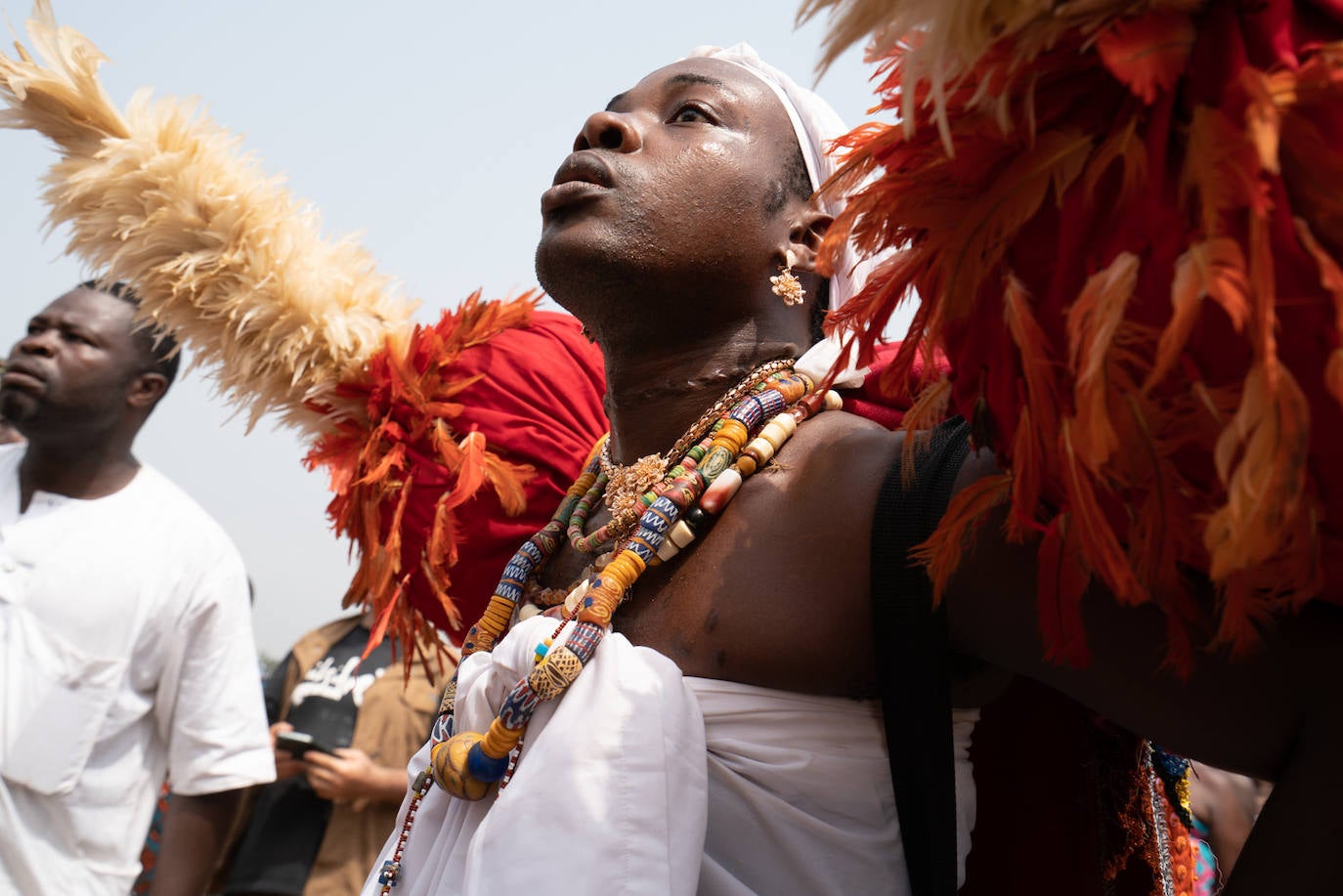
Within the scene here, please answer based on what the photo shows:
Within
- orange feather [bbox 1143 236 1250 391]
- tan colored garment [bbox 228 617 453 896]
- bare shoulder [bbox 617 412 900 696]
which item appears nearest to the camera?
orange feather [bbox 1143 236 1250 391]

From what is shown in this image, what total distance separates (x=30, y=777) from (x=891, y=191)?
3473 mm

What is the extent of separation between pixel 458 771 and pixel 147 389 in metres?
3.35

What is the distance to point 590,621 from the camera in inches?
77.9

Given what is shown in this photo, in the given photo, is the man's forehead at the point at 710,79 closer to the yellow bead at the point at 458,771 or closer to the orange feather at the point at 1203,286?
the yellow bead at the point at 458,771

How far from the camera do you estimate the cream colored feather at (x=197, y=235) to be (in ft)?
9.20

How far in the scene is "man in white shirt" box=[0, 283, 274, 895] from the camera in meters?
3.91

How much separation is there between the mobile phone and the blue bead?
333cm

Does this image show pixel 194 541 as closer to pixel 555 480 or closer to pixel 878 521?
pixel 555 480

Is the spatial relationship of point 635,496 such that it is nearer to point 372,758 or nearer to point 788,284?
point 788,284

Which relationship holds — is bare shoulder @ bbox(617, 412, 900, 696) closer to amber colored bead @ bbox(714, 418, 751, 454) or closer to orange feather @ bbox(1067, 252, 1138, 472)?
amber colored bead @ bbox(714, 418, 751, 454)

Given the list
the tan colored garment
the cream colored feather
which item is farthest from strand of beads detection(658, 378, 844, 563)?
the tan colored garment

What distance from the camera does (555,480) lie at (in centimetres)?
288

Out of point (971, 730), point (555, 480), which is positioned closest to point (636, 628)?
point (971, 730)

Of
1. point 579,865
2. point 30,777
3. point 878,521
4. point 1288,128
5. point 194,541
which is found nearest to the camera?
point 1288,128
